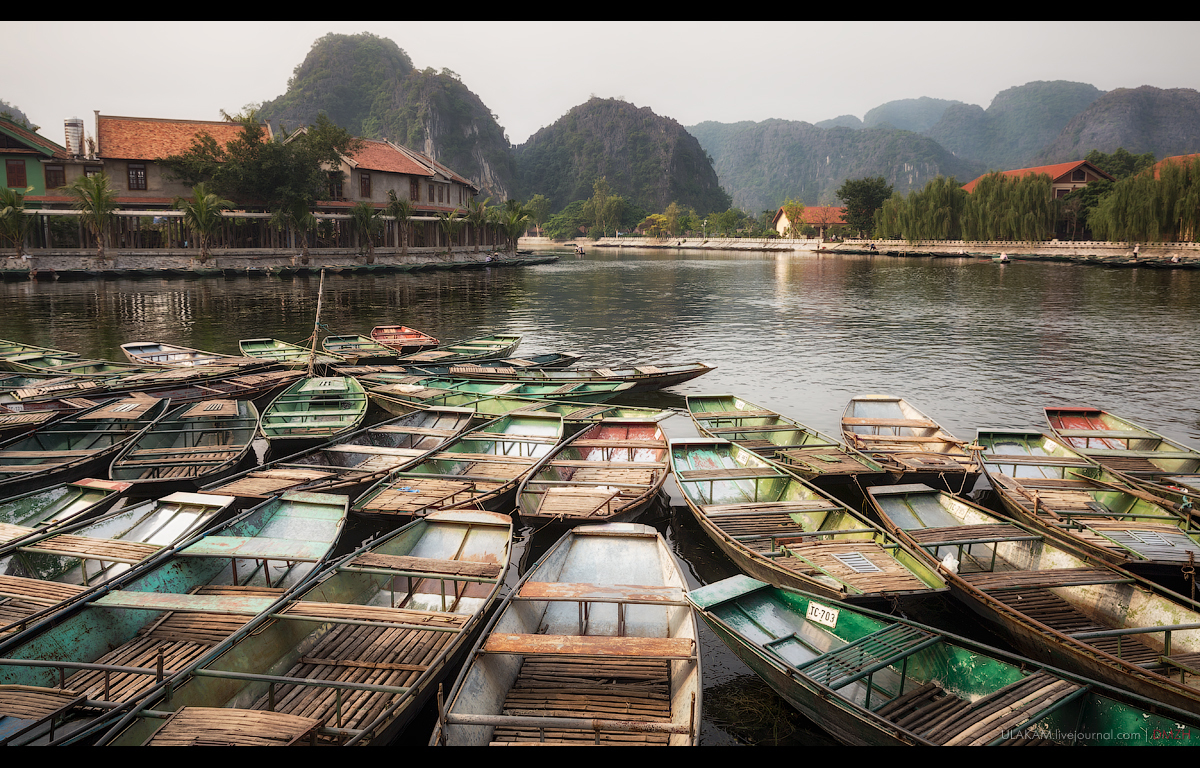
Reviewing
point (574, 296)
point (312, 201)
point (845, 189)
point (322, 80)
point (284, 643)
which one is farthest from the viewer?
point (322, 80)

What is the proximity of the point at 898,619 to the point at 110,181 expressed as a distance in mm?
65353

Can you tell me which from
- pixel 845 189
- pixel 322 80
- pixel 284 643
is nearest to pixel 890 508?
pixel 284 643

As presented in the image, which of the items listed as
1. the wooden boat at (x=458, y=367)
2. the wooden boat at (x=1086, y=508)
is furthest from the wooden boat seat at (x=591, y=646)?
the wooden boat at (x=458, y=367)

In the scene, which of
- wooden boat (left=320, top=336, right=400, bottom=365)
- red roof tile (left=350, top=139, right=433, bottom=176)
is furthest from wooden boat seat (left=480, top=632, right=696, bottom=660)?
red roof tile (left=350, top=139, right=433, bottom=176)

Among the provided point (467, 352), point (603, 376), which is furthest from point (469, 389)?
point (467, 352)

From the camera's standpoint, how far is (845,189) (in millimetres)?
102250

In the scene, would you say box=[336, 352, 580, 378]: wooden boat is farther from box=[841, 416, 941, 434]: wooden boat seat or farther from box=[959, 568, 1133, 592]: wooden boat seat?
box=[959, 568, 1133, 592]: wooden boat seat

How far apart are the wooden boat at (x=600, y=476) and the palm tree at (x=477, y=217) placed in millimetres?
62439

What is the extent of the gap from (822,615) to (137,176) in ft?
212

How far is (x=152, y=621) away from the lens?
7.30 meters

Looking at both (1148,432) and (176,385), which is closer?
(1148,432)

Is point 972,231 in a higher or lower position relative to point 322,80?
lower
